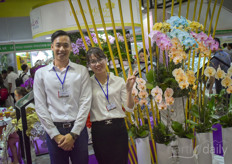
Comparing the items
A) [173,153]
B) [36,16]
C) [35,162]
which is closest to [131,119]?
[173,153]

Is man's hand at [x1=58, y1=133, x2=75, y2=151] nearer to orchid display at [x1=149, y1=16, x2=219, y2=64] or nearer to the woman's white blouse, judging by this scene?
the woman's white blouse

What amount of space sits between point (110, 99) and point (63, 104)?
1.24 feet

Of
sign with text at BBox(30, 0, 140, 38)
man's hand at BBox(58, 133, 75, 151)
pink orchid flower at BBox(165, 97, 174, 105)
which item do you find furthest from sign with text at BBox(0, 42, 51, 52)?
pink orchid flower at BBox(165, 97, 174, 105)

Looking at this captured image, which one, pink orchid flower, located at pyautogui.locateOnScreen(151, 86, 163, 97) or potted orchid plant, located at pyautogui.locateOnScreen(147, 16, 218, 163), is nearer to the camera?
potted orchid plant, located at pyautogui.locateOnScreen(147, 16, 218, 163)

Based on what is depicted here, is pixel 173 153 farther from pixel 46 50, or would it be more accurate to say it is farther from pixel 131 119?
pixel 46 50

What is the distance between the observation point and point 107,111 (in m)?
2.18

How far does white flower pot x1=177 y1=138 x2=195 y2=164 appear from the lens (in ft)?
7.78

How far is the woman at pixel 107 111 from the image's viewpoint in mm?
2176

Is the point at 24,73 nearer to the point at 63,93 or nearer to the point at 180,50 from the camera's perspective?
the point at 63,93

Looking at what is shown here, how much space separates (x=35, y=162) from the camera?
3.87m

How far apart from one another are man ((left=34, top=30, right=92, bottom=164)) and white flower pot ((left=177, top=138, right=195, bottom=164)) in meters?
0.83

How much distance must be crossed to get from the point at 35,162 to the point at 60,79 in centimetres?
221

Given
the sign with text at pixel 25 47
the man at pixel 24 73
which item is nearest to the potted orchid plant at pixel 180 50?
the man at pixel 24 73

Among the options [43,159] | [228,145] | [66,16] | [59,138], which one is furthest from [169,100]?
[66,16]
